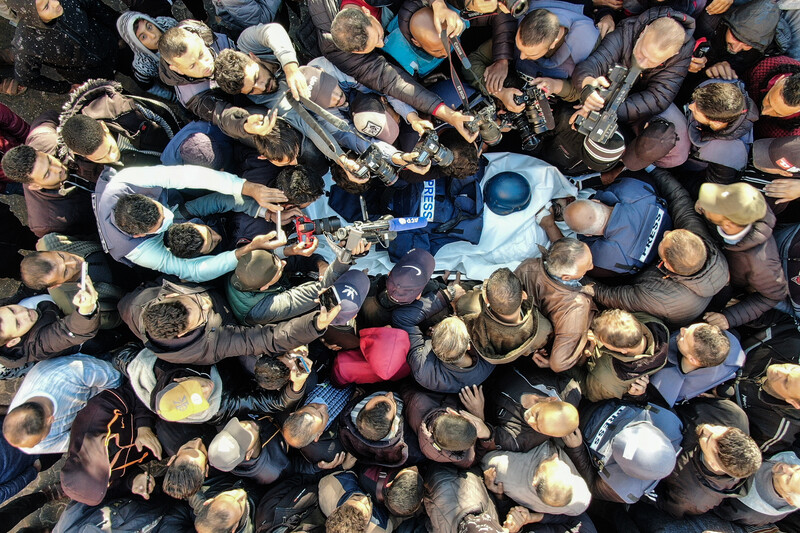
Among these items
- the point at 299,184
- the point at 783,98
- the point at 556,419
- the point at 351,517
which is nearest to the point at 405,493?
the point at 351,517

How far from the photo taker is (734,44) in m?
3.60

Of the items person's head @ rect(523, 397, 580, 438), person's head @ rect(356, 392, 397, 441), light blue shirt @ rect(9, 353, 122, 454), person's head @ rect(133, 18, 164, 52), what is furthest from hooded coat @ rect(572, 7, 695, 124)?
light blue shirt @ rect(9, 353, 122, 454)

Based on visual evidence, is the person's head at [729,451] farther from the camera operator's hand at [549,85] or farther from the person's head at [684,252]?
the camera operator's hand at [549,85]

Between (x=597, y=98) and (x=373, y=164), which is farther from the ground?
(x=597, y=98)

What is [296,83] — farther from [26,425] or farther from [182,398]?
[26,425]

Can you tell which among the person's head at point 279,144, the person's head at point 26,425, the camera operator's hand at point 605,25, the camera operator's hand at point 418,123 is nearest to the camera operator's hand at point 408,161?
the camera operator's hand at point 418,123

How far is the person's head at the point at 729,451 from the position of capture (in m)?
2.97

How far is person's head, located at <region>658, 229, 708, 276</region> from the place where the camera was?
125 inches

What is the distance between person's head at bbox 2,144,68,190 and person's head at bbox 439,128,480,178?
287cm

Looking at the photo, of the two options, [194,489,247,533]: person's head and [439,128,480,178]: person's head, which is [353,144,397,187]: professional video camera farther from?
[194,489,247,533]: person's head

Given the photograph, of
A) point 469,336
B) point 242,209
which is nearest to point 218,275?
point 242,209

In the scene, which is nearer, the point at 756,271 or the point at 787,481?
the point at 787,481

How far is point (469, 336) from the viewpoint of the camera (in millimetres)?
3375

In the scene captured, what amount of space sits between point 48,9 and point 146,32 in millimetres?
687
